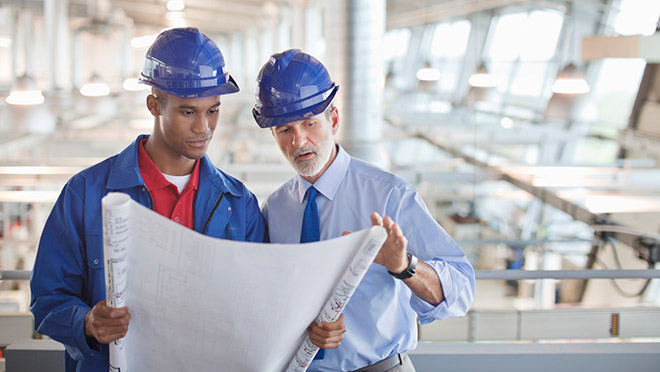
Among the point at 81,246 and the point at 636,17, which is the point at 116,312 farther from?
the point at 636,17

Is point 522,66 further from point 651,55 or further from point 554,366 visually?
point 554,366

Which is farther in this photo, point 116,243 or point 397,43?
point 397,43

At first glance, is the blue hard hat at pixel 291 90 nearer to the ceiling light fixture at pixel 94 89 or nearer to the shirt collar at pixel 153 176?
the shirt collar at pixel 153 176

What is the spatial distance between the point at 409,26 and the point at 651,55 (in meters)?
18.9

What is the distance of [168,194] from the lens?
1706 millimetres

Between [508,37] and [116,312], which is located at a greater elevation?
[508,37]

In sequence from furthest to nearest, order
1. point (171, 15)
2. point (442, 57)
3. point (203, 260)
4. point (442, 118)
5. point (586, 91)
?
point (171, 15)
point (442, 57)
point (442, 118)
point (586, 91)
point (203, 260)

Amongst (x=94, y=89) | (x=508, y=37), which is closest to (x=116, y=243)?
(x=94, y=89)

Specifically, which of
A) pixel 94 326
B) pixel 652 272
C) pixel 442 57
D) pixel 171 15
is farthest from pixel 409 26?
pixel 94 326

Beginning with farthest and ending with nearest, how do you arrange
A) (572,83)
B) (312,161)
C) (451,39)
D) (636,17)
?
(451,39)
(636,17)
(572,83)
(312,161)

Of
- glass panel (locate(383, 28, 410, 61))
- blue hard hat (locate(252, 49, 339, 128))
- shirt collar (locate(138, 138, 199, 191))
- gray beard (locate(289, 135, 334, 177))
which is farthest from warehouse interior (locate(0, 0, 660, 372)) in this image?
glass panel (locate(383, 28, 410, 61))

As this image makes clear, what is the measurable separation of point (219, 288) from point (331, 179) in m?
0.53

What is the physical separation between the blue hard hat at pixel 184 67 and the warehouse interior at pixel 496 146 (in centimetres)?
112

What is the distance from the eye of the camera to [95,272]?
5.15 feet
